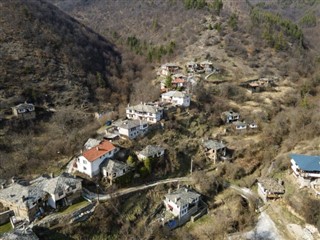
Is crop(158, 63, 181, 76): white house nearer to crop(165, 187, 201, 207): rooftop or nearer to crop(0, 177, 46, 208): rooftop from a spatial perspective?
crop(165, 187, 201, 207): rooftop

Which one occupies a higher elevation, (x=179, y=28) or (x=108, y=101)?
(x=179, y=28)

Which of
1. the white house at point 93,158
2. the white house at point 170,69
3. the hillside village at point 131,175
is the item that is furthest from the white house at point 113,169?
the white house at point 170,69

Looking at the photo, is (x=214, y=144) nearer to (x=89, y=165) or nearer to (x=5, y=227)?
(x=89, y=165)

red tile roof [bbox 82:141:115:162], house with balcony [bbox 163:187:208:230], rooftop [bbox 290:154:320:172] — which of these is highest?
red tile roof [bbox 82:141:115:162]

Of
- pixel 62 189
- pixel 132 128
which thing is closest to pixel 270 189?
pixel 132 128

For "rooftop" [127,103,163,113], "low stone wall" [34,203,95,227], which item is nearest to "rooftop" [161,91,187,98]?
"rooftop" [127,103,163,113]

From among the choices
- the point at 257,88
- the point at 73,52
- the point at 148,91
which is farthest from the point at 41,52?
→ the point at 257,88

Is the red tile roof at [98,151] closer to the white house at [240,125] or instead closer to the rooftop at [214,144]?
the rooftop at [214,144]

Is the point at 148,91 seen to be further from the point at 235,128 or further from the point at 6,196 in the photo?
the point at 6,196
